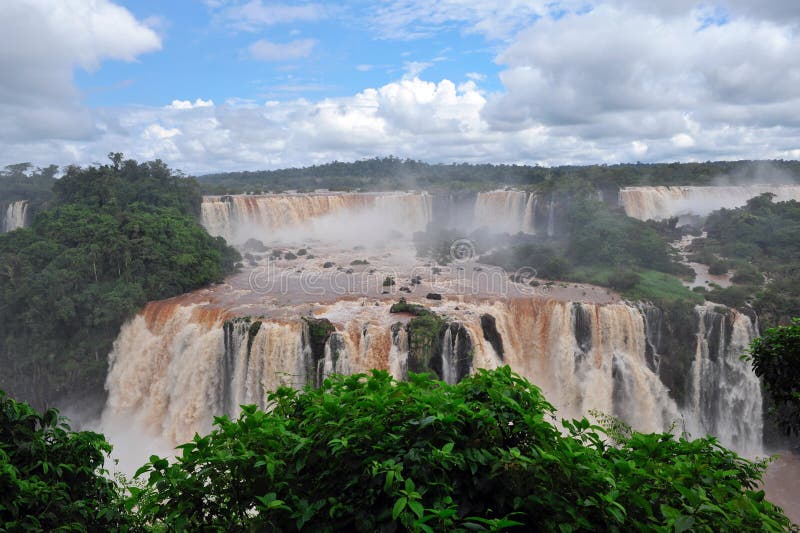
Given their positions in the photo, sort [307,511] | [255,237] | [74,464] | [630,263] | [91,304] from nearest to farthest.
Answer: [307,511], [74,464], [91,304], [630,263], [255,237]

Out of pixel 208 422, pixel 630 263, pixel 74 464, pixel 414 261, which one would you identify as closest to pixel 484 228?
pixel 414 261

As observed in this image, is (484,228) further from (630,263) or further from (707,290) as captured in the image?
(707,290)

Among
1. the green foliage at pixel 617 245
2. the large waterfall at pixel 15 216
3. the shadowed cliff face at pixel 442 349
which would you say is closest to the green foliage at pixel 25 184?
the large waterfall at pixel 15 216

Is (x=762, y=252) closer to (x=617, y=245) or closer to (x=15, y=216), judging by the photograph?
(x=617, y=245)

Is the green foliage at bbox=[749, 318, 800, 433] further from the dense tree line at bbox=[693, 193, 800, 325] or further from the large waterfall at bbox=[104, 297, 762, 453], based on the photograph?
the dense tree line at bbox=[693, 193, 800, 325]

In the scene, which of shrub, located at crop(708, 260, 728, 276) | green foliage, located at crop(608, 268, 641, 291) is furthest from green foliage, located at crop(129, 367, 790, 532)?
shrub, located at crop(708, 260, 728, 276)
